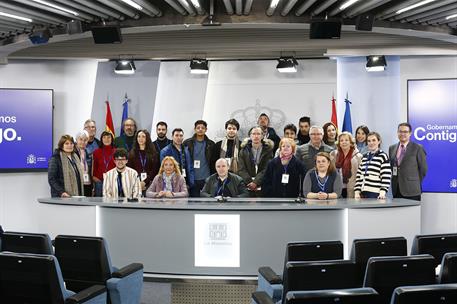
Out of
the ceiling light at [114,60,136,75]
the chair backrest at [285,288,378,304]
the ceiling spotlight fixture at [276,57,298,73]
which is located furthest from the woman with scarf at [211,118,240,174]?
the chair backrest at [285,288,378,304]

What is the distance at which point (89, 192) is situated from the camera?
291 inches

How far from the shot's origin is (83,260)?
3852 mm

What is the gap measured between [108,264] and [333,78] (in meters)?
6.58

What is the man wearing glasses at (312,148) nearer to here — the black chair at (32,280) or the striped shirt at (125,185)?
the striped shirt at (125,185)

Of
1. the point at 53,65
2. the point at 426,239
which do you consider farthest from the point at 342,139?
the point at 53,65

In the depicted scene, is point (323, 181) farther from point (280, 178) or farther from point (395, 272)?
point (395, 272)

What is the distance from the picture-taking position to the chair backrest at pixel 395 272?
299 centimetres

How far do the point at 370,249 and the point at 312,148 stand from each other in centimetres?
284

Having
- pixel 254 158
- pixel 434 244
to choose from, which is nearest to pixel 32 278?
pixel 434 244

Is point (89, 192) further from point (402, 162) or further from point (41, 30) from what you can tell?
point (402, 162)

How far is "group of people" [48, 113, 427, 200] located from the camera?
5.81 meters

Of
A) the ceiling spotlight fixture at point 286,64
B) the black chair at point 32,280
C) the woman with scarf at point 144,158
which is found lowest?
the black chair at point 32,280

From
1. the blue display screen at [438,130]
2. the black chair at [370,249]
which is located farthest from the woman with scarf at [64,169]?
the blue display screen at [438,130]

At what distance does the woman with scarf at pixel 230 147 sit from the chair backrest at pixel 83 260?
3386 mm
